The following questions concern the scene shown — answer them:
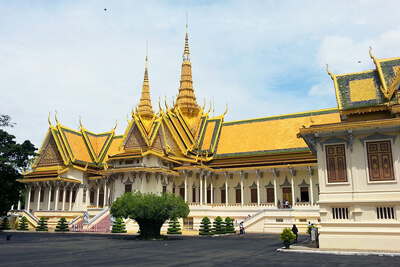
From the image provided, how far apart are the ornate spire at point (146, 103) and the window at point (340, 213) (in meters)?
41.9

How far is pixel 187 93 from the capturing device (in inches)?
1983

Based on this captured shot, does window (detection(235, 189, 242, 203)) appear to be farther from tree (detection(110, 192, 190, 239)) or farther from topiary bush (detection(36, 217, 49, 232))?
topiary bush (detection(36, 217, 49, 232))

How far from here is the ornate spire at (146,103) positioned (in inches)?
2190

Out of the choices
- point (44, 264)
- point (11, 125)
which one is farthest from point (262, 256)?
point (11, 125)

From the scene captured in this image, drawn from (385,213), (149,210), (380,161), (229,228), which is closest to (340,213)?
(385,213)

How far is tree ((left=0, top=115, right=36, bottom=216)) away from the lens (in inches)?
1049

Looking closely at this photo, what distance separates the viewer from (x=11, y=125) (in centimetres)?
2819

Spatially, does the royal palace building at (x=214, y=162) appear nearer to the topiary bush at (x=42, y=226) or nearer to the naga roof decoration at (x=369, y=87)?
the naga roof decoration at (x=369, y=87)

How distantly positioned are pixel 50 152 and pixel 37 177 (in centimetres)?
324

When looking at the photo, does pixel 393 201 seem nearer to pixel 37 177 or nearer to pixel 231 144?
pixel 231 144

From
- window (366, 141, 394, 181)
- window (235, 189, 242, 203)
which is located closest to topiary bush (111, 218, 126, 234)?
window (235, 189, 242, 203)

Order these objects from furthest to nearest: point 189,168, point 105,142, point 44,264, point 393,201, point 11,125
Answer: point 105,142, point 189,168, point 11,125, point 393,201, point 44,264

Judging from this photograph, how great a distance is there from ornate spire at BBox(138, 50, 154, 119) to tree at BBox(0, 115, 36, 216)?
89.9 feet

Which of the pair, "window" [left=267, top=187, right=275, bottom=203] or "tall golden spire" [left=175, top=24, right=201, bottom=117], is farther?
"tall golden spire" [left=175, top=24, right=201, bottom=117]
